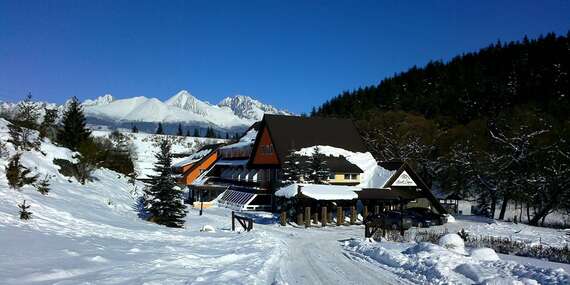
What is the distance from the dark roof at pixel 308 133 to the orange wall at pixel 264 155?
32.0 inches

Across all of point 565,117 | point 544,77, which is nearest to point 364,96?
point 544,77

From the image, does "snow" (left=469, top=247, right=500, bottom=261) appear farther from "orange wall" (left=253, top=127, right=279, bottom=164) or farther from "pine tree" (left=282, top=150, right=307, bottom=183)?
"orange wall" (left=253, top=127, right=279, bottom=164)

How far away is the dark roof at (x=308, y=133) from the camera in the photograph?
45.2 m

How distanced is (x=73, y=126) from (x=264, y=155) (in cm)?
2009

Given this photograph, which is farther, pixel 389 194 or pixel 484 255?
pixel 389 194

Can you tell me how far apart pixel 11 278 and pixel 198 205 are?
40.4 m

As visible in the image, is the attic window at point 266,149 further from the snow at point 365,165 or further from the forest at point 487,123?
the forest at point 487,123

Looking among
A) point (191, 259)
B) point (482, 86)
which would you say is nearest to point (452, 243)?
point (191, 259)

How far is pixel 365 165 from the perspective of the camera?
147 feet

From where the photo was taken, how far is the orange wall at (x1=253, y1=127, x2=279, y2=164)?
150ft

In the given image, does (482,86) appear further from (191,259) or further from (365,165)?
(191,259)

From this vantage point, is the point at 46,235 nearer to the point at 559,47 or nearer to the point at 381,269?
the point at 381,269

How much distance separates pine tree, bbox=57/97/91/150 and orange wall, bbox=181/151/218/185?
1789 centimetres

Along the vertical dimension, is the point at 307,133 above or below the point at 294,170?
above
